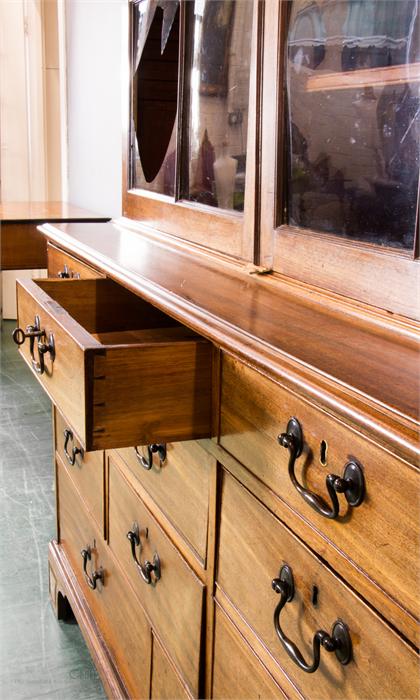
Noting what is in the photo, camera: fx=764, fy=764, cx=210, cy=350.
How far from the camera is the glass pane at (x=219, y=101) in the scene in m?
1.25

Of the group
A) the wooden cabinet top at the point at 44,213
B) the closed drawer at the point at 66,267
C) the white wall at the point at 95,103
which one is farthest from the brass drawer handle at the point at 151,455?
the white wall at the point at 95,103

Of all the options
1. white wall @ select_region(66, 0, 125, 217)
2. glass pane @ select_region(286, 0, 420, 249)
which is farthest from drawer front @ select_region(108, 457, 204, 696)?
white wall @ select_region(66, 0, 125, 217)

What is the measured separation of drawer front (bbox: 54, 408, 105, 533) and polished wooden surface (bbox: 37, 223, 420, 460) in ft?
1.64

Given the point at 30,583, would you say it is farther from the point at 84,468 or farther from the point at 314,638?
the point at 314,638

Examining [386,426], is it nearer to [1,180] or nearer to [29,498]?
[29,498]

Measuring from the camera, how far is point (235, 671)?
105cm

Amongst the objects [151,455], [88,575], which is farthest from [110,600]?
[151,455]

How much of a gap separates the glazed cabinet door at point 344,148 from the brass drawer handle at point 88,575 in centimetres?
87

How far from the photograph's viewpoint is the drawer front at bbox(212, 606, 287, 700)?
38.2 inches

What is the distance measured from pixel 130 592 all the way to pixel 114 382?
68 centimetres

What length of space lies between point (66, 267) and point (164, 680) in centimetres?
95

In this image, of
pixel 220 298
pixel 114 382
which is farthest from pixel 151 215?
pixel 114 382

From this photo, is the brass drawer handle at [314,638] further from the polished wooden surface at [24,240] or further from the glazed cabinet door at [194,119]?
the polished wooden surface at [24,240]

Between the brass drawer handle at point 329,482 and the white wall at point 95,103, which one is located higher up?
the white wall at point 95,103
